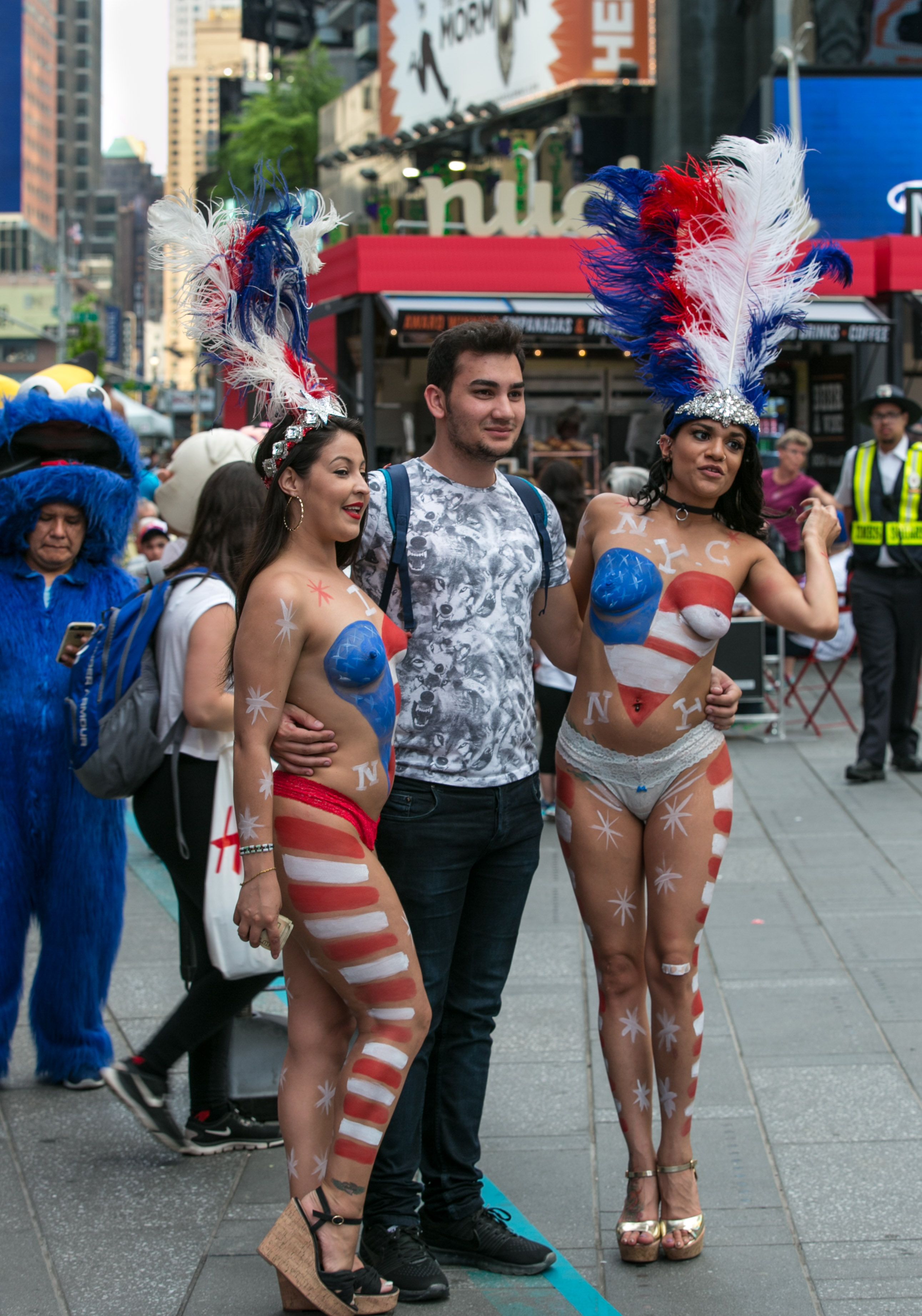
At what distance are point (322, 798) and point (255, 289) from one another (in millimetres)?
1120

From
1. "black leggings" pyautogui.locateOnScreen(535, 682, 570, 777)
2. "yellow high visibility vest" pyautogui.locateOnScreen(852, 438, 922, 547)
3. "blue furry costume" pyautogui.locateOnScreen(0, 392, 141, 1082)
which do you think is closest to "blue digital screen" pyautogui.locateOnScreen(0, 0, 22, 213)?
"yellow high visibility vest" pyautogui.locateOnScreen(852, 438, 922, 547)

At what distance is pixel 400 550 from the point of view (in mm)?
3082

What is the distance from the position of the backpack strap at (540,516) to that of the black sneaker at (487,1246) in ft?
4.82

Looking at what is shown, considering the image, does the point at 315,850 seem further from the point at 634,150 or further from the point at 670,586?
the point at 634,150

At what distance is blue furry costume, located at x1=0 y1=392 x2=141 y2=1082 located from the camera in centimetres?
432

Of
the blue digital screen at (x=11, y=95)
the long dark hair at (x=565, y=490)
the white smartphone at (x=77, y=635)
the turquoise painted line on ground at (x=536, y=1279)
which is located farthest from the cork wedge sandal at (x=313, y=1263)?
the blue digital screen at (x=11, y=95)

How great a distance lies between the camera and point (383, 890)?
9.43 feet

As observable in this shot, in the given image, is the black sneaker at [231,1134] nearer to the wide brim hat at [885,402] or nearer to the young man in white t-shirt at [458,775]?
the young man in white t-shirt at [458,775]

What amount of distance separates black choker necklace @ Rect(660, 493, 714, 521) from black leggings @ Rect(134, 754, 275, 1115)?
1456 mm

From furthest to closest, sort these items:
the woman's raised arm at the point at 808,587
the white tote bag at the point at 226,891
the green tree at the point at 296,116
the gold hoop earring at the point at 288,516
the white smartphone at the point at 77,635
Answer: the green tree at the point at 296,116, the white smartphone at the point at 77,635, the white tote bag at the point at 226,891, the woman's raised arm at the point at 808,587, the gold hoop earring at the point at 288,516

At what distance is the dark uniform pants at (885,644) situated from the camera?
27.3 feet

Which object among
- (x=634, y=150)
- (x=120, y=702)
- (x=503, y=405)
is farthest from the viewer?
(x=634, y=150)

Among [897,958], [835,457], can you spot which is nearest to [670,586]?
[897,958]

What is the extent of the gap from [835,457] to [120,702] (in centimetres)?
1321
